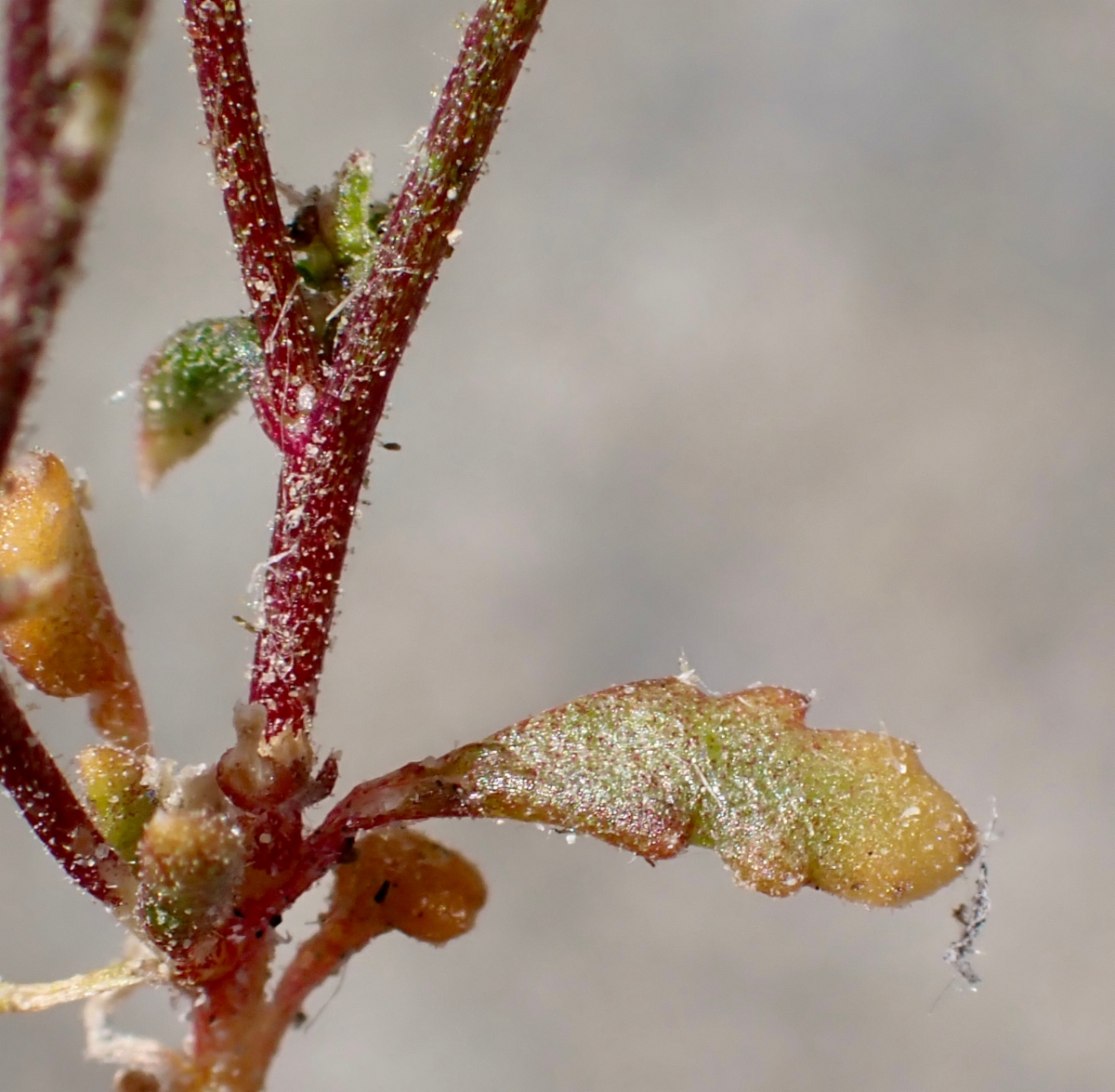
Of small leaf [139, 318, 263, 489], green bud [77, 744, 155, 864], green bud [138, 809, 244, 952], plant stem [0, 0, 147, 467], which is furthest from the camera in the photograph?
small leaf [139, 318, 263, 489]

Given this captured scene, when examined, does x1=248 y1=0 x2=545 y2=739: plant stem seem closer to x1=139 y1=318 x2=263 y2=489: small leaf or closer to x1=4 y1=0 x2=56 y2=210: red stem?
x1=139 y1=318 x2=263 y2=489: small leaf

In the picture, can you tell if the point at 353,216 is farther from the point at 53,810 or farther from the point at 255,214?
the point at 53,810

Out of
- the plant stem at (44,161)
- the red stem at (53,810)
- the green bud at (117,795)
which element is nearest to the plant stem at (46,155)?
the plant stem at (44,161)

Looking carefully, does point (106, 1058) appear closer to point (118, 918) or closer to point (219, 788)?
point (118, 918)

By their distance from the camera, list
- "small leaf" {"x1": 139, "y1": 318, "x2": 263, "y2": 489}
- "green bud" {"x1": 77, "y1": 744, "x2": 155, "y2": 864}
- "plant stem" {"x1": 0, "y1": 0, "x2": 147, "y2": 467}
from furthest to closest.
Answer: "small leaf" {"x1": 139, "y1": 318, "x2": 263, "y2": 489}
"green bud" {"x1": 77, "y1": 744, "x2": 155, "y2": 864}
"plant stem" {"x1": 0, "y1": 0, "x2": 147, "y2": 467}

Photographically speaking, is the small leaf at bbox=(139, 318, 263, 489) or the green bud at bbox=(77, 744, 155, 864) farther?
the small leaf at bbox=(139, 318, 263, 489)

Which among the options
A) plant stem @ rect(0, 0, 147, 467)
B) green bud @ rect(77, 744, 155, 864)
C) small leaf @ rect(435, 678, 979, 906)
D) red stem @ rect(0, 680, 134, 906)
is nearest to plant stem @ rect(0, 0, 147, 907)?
plant stem @ rect(0, 0, 147, 467)

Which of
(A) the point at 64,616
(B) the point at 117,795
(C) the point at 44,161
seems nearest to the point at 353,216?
(A) the point at 64,616
